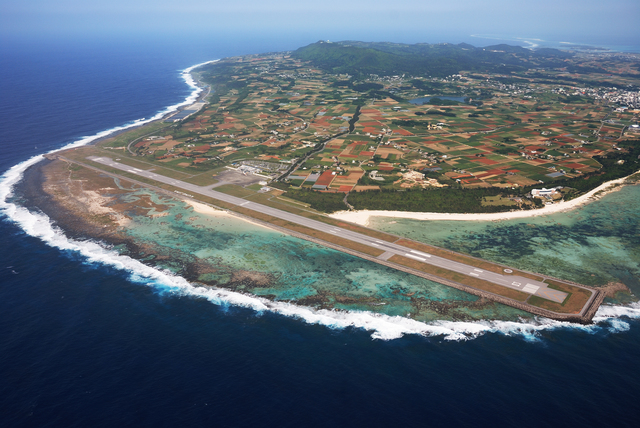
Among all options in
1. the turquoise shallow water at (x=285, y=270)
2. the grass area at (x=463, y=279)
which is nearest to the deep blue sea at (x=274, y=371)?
the turquoise shallow water at (x=285, y=270)

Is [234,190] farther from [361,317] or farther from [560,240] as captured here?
[560,240]

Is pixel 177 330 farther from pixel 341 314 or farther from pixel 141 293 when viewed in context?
pixel 341 314

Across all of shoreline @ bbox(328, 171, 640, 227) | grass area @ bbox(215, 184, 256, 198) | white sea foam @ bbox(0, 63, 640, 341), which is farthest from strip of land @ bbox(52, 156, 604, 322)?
shoreline @ bbox(328, 171, 640, 227)

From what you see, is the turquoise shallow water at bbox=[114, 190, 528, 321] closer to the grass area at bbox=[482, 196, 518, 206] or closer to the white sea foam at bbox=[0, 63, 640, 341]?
the white sea foam at bbox=[0, 63, 640, 341]

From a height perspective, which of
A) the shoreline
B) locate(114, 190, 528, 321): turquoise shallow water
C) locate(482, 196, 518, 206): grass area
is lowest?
locate(114, 190, 528, 321): turquoise shallow water

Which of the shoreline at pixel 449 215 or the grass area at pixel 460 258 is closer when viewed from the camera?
the grass area at pixel 460 258

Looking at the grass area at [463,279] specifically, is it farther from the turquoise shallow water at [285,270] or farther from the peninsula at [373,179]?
the turquoise shallow water at [285,270]

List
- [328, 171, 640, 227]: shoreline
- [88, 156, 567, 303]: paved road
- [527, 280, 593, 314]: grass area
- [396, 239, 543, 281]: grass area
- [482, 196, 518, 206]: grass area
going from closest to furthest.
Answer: [527, 280, 593, 314]: grass area, [88, 156, 567, 303]: paved road, [396, 239, 543, 281]: grass area, [328, 171, 640, 227]: shoreline, [482, 196, 518, 206]: grass area
